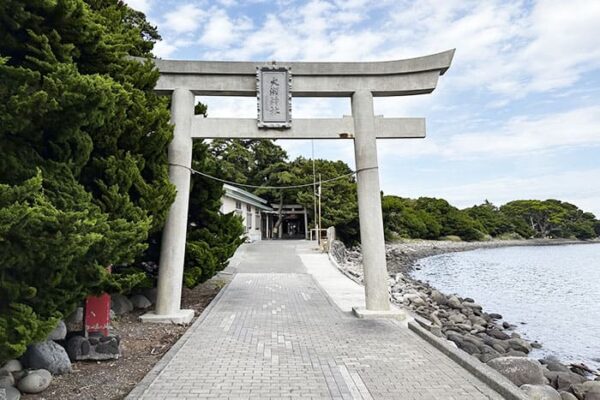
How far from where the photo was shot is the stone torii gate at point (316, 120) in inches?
342

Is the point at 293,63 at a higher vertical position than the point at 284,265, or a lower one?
higher

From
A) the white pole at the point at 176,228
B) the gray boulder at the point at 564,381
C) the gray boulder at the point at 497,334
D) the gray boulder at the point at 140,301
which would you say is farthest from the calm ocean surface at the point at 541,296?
the gray boulder at the point at 140,301

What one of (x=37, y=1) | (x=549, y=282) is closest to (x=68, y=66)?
(x=37, y=1)

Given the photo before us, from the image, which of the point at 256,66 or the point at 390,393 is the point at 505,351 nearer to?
the point at 390,393

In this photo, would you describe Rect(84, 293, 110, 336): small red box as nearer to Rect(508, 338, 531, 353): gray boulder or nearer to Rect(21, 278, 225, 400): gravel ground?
Rect(21, 278, 225, 400): gravel ground

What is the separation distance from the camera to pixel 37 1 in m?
4.55

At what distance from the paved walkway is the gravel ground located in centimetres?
34

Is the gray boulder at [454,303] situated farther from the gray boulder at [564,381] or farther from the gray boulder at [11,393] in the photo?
the gray boulder at [11,393]

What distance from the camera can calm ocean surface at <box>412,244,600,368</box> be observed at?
482 inches

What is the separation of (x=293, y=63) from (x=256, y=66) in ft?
2.54

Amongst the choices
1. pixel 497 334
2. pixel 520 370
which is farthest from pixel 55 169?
pixel 497 334

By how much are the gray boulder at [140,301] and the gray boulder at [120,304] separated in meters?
0.20

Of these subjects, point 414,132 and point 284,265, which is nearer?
point 414,132

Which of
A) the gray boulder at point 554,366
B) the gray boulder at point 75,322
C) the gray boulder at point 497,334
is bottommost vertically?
the gray boulder at point 554,366
